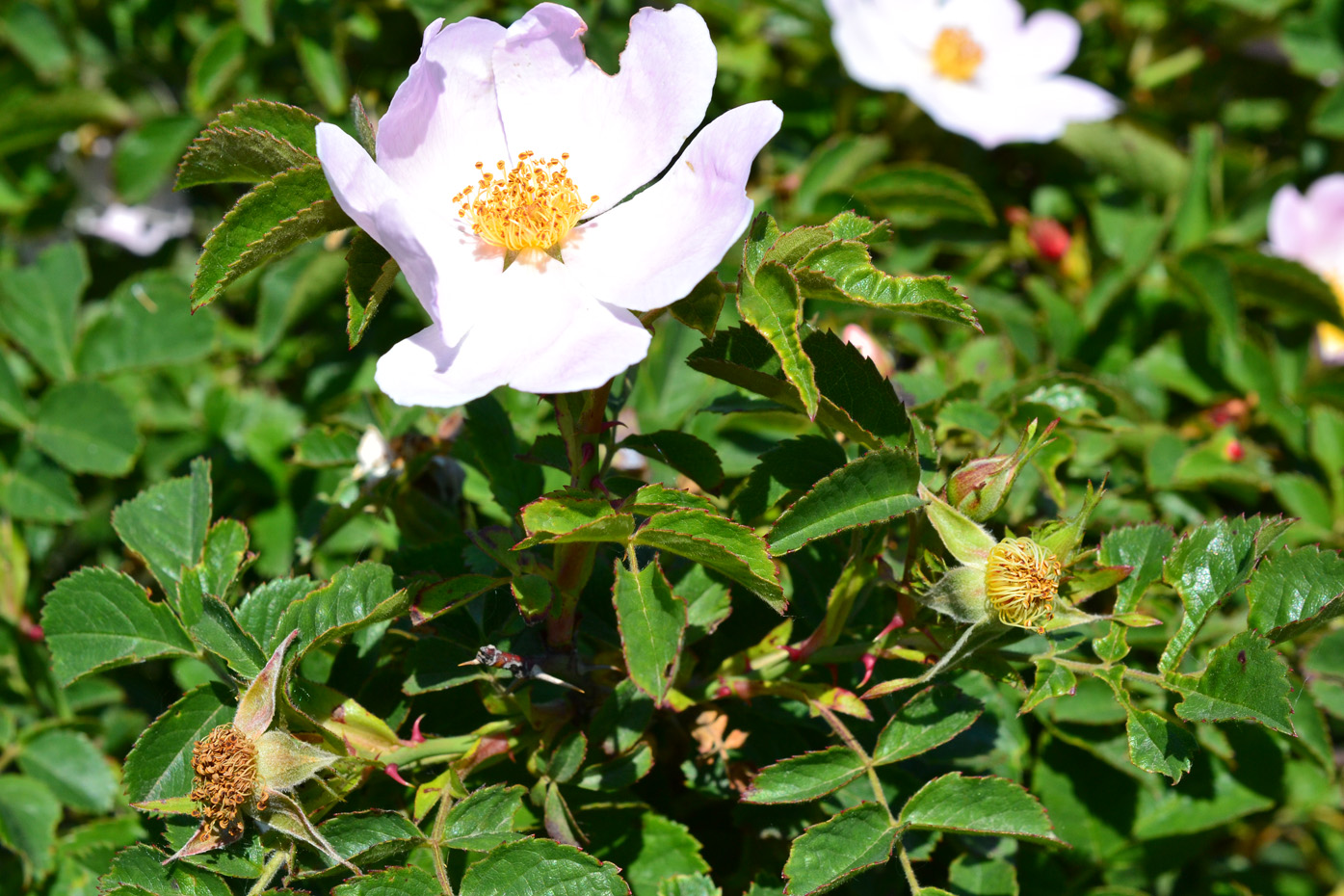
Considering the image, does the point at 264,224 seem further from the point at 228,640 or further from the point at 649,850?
the point at 649,850

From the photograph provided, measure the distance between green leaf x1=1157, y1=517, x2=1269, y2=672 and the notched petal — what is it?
3.35ft

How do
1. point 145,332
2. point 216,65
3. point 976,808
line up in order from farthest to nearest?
point 216,65
point 145,332
point 976,808

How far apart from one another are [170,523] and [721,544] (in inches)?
35.5

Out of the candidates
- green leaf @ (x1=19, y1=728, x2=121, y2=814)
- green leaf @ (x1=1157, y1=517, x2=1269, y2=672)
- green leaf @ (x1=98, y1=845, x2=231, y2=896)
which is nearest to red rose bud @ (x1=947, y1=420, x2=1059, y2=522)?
green leaf @ (x1=1157, y1=517, x2=1269, y2=672)

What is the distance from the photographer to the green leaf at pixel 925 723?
1.26 metres

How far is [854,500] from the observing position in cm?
116

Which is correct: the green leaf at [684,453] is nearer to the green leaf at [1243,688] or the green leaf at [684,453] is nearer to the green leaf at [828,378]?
the green leaf at [828,378]

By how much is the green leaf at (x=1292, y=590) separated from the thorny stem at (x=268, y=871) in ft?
3.74

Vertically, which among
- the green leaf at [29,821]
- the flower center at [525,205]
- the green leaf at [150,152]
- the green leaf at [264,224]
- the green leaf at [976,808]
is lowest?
the green leaf at [29,821]

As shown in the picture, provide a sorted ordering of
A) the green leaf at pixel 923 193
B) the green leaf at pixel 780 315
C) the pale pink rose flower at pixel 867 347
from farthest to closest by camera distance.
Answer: the green leaf at pixel 923 193 → the pale pink rose flower at pixel 867 347 → the green leaf at pixel 780 315

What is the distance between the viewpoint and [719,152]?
1.10 meters

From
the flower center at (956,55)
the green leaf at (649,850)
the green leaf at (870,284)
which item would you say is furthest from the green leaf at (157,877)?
the flower center at (956,55)

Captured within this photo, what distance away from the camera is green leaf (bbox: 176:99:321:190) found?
1.07 m

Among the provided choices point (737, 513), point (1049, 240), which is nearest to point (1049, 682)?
point (737, 513)
